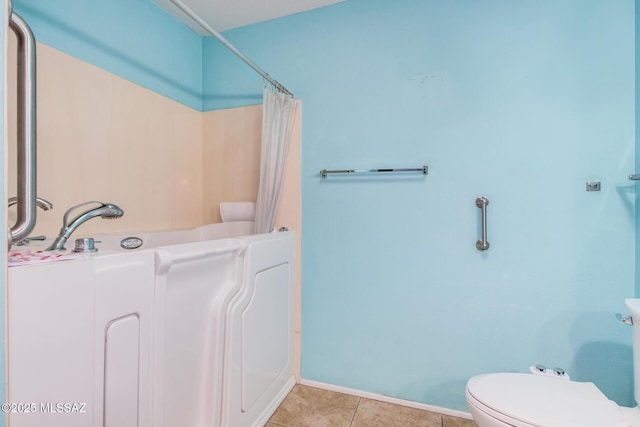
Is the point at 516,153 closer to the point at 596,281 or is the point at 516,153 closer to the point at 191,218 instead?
the point at 596,281

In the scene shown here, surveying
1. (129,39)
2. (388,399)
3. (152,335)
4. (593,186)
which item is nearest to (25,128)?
(152,335)

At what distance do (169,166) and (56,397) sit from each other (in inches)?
61.0

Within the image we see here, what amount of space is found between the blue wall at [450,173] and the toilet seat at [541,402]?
412 millimetres

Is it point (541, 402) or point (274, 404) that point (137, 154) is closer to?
point (274, 404)

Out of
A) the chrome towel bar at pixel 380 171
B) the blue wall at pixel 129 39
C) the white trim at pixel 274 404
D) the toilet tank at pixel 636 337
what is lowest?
the white trim at pixel 274 404

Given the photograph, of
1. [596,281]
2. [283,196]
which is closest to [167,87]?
[283,196]

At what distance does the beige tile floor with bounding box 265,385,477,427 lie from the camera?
155cm

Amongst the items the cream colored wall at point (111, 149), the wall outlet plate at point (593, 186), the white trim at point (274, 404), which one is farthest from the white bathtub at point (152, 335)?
the wall outlet plate at point (593, 186)

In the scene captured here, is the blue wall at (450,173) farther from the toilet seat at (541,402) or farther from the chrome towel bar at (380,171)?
the toilet seat at (541,402)

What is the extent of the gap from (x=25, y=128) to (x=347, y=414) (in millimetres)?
1742

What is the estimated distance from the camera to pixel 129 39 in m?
1.75

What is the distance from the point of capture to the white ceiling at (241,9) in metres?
1.87

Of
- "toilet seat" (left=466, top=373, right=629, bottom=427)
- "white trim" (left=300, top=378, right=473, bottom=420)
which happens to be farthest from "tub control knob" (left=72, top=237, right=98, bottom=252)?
"white trim" (left=300, top=378, right=473, bottom=420)

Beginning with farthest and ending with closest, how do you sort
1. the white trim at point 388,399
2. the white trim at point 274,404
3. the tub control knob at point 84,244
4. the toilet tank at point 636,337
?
the white trim at point 388,399, the white trim at point 274,404, the toilet tank at point 636,337, the tub control knob at point 84,244
